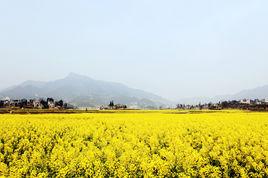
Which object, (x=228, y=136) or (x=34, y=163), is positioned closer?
(x=34, y=163)

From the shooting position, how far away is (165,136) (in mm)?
20969

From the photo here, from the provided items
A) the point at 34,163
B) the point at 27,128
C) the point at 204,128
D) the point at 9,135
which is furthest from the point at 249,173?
the point at 27,128

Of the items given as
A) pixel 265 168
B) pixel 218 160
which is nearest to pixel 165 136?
pixel 218 160

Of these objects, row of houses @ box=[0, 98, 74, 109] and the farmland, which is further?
row of houses @ box=[0, 98, 74, 109]

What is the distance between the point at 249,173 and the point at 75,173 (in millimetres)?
6137

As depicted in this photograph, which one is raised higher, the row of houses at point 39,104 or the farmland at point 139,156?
the row of houses at point 39,104

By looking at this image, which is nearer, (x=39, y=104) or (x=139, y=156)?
(x=139, y=156)

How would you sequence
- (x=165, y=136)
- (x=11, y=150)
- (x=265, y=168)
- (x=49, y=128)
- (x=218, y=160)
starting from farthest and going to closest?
(x=49, y=128) < (x=165, y=136) < (x=11, y=150) < (x=218, y=160) < (x=265, y=168)

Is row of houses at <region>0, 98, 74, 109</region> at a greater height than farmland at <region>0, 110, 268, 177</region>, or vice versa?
row of houses at <region>0, 98, 74, 109</region>

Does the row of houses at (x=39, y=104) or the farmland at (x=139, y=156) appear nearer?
the farmland at (x=139, y=156)

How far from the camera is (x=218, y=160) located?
50.8 feet

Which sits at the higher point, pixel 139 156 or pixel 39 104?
pixel 39 104

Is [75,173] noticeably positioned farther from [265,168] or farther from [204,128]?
[204,128]

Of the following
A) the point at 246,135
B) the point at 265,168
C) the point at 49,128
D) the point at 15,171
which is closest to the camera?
the point at 15,171
